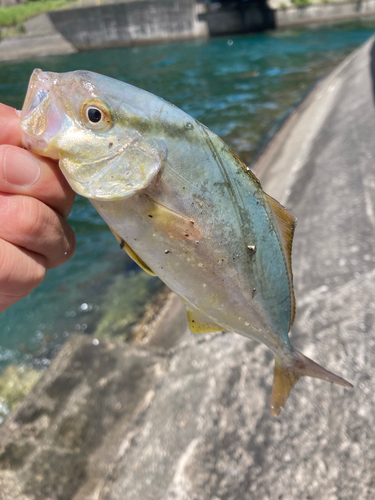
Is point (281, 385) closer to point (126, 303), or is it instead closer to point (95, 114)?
point (95, 114)

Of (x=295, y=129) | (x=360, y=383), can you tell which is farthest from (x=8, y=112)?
(x=295, y=129)

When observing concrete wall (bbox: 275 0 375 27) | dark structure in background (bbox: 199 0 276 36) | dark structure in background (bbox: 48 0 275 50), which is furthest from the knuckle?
concrete wall (bbox: 275 0 375 27)

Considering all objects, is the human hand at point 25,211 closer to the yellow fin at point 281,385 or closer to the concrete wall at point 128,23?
the yellow fin at point 281,385

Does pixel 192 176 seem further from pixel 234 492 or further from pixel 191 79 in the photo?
pixel 191 79

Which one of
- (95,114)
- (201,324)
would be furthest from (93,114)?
(201,324)

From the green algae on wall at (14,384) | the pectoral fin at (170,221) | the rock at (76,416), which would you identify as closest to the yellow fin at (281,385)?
the pectoral fin at (170,221)

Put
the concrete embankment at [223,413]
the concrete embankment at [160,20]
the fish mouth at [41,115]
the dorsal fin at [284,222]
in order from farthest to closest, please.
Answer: the concrete embankment at [160,20]
the concrete embankment at [223,413]
the dorsal fin at [284,222]
the fish mouth at [41,115]
